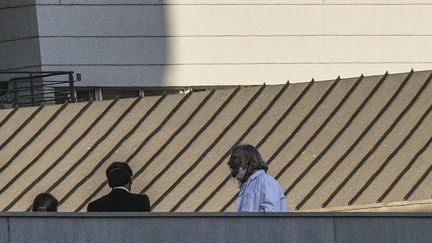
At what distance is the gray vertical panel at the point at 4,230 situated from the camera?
40.6 feet

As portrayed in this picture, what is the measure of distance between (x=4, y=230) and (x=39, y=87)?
18.6m

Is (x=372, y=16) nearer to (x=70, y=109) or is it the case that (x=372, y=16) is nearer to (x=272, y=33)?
(x=272, y=33)

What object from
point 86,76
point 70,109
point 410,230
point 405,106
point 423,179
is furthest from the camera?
point 86,76

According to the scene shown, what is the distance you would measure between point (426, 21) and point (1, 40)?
8349mm

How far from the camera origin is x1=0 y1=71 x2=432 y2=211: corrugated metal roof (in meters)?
21.8

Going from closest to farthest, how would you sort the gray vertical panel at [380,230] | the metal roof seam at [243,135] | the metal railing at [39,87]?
the gray vertical panel at [380,230] < the metal roof seam at [243,135] < the metal railing at [39,87]

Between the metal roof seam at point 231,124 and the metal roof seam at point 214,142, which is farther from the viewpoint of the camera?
the metal roof seam at point 231,124

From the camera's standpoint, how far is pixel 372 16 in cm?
3353

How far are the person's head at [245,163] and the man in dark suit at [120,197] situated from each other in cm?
89

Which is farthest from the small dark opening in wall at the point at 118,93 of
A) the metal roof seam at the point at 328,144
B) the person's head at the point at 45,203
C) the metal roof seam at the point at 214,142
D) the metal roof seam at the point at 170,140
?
the person's head at the point at 45,203

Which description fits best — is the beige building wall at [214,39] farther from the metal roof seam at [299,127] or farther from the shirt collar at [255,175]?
the shirt collar at [255,175]

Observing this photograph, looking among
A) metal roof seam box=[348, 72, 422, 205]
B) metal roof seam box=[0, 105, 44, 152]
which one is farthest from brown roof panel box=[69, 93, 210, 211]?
metal roof seam box=[348, 72, 422, 205]

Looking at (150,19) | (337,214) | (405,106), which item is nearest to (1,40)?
(150,19)

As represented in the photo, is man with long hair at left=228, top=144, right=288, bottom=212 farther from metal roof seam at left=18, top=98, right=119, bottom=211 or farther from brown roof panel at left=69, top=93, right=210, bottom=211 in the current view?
brown roof panel at left=69, top=93, right=210, bottom=211
